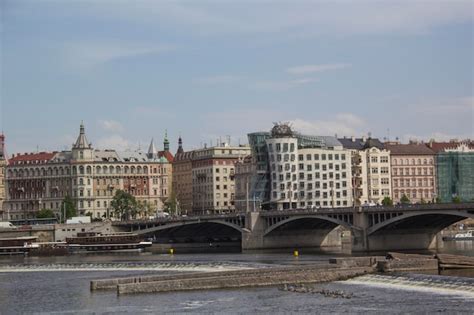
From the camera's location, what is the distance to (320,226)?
554ft

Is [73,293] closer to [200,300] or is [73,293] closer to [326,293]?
[200,300]

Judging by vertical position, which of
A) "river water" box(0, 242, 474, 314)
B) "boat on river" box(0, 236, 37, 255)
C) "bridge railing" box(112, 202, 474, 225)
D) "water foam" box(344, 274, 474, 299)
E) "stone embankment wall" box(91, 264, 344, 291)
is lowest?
"river water" box(0, 242, 474, 314)

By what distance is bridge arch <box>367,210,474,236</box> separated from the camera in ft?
435

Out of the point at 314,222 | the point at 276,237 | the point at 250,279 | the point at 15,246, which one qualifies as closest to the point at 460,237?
the point at 314,222

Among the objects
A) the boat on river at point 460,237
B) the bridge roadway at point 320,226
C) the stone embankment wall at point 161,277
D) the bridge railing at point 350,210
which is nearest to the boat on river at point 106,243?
the bridge roadway at point 320,226

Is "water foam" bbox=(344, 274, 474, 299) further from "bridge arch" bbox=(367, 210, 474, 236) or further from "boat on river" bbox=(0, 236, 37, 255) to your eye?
"boat on river" bbox=(0, 236, 37, 255)

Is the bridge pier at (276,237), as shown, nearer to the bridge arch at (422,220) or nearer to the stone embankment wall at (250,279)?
the bridge arch at (422,220)

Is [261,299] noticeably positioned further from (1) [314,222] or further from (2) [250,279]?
(1) [314,222]

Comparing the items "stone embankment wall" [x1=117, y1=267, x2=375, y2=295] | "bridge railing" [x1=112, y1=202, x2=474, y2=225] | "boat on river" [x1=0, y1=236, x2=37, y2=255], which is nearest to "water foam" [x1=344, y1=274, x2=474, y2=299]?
"stone embankment wall" [x1=117, y1=267, x2=375, y2=295]

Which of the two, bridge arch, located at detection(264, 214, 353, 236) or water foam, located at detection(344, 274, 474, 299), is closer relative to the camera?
water foam, located at detection(344, 274, 474, 299)

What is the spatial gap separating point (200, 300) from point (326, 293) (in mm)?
9960

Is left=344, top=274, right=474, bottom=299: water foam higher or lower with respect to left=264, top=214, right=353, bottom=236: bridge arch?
lower

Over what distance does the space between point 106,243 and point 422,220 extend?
173ft

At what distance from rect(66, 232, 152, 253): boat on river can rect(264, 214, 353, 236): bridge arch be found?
21026 mm
